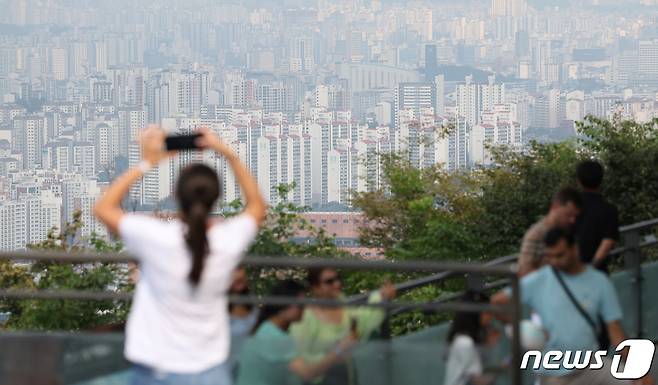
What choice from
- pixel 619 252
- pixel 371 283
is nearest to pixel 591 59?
pixel 371 283

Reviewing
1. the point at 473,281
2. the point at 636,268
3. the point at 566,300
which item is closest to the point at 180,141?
the point at 473,281

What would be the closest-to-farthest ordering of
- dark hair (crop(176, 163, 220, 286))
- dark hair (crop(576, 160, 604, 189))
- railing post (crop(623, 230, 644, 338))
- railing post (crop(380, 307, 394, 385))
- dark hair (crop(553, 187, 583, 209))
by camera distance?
1. dark hair (crop(176, 163, 220, 286))
2. railing post (crop(380, 307, 394, 385))
3. dark hair (crop(553, 187, 583, 209))
4. dark hair (crop(576, 160, 604, 189))
5. railing post (crop(623, 230, 644, 338))

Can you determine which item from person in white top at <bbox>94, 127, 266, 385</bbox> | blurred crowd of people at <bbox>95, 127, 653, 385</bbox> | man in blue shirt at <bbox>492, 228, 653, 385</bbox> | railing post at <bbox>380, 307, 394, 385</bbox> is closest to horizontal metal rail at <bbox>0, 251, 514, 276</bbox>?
blurred crowd of people at <bbox>95, 127, 653, 385</bbox>

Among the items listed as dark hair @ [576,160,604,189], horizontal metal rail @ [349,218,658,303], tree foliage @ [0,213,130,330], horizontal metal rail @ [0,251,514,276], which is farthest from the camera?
tree foliage @ [0,213,130,330]

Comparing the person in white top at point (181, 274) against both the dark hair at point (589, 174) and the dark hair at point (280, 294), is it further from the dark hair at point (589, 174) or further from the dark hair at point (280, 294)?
the dark hair at point (589, 174)

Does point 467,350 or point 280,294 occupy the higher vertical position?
point 280,294

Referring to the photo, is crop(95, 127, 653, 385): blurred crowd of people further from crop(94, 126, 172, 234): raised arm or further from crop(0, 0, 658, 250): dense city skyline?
crop(0, 0, 658, 250): dense city skyline

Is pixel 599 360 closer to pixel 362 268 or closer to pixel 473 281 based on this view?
pixel 473 281

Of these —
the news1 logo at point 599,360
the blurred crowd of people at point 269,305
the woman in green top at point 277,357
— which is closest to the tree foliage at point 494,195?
the news1 logo at point 599,360
